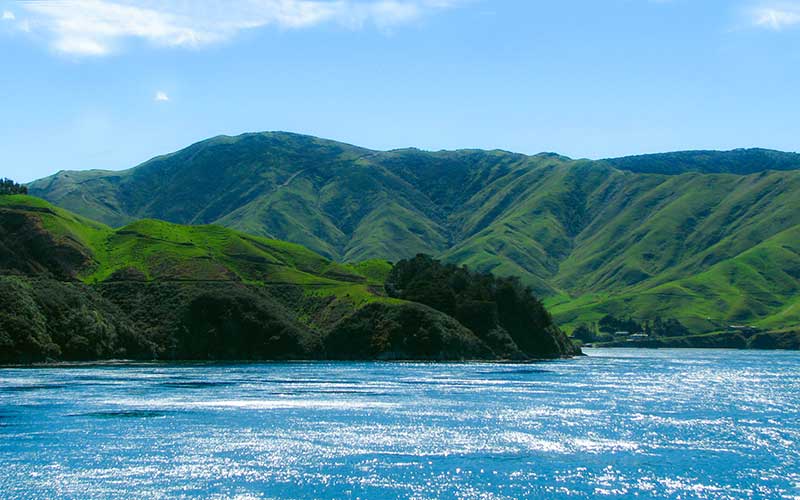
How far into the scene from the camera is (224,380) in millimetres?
150250

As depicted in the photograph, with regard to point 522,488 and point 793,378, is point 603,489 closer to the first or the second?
point 522,488

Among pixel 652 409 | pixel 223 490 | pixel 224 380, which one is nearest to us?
pixel 223 490

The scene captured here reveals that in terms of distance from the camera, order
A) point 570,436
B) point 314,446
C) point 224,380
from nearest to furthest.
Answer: point 314,446
point 570,436
point 224,380

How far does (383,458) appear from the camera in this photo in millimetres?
71562

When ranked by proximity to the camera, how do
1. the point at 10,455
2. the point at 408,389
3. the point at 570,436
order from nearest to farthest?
1. the point at 10,455
2. the point at 570,436
3. the point at 408,389

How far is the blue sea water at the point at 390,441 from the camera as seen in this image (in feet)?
202

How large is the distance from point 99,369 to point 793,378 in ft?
440

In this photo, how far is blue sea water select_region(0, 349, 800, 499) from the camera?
61.6 m

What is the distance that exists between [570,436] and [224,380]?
79293 mm

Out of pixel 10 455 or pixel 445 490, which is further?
pixel 10 455

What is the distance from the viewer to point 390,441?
79.8 metres

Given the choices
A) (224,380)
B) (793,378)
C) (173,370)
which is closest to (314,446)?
(224,380)

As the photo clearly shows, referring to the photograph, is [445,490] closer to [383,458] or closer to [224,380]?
[383,458]

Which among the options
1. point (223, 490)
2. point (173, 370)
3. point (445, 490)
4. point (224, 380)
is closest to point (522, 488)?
point (445, 490)
